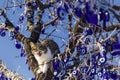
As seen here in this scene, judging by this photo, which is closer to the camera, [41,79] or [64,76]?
[64,76]

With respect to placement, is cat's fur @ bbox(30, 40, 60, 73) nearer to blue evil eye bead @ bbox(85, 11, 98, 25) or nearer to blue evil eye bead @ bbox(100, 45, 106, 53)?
blue evil eye bead @ bbox(100, 45, 106, 53)

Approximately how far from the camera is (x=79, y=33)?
7043 millimetres

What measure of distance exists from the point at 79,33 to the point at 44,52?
1752 millimetres

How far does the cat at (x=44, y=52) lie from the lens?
8367 mm

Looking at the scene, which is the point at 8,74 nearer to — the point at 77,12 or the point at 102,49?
the point at 102,49

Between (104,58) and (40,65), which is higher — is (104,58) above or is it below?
below

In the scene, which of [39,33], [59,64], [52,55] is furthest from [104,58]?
[39,33]

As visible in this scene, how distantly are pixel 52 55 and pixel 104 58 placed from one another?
2982 millimetres

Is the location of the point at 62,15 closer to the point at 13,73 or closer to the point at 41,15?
the point at 41,15

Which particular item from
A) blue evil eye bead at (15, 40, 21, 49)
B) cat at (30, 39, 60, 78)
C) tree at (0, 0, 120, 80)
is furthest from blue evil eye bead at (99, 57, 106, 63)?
blue evil eye bead at (15, 40, 21, 49)

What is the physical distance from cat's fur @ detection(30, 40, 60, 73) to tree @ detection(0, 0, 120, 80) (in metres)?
0.09

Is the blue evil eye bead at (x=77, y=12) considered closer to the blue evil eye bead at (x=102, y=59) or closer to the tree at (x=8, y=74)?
the blue evil eye bead at (x=102, y=59)

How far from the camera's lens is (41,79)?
8.65 m

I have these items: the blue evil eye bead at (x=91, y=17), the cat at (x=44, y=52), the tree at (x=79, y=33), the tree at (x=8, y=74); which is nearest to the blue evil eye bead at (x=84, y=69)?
the tree at (x=79, y=33)
